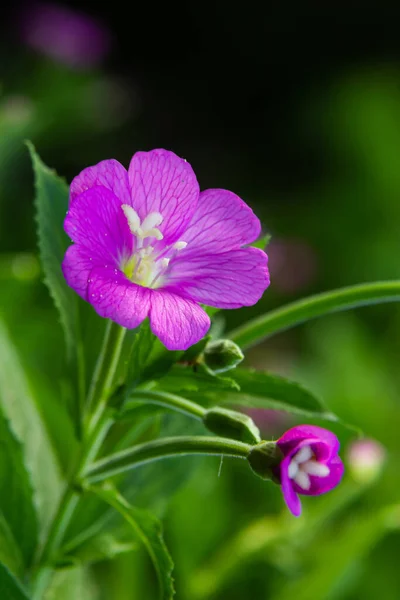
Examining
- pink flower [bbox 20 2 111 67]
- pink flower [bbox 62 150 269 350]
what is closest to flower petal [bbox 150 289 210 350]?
pink flower [bbox 62 150 269 350]

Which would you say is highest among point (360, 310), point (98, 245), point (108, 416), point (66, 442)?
point (98, 245)

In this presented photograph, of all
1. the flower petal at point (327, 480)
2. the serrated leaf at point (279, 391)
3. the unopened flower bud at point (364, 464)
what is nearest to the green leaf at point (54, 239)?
the serrated leaf at point (279, 391)

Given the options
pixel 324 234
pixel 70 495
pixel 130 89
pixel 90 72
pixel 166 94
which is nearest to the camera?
pixel 70 495

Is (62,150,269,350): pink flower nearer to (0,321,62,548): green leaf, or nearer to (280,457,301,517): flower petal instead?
(280,457,301,517): flower petal

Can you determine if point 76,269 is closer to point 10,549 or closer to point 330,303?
point 330,303

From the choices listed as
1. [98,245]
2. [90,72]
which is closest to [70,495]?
[98,245]

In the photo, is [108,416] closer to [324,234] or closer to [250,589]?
[250,589]
